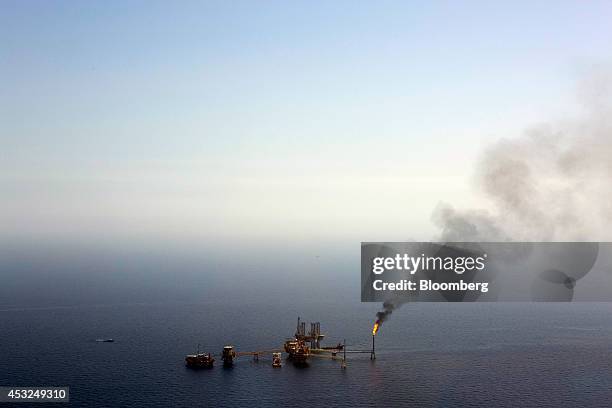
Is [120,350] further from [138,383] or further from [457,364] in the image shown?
[457,364]

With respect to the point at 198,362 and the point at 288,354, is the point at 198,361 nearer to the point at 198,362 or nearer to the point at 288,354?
the point at 198,362

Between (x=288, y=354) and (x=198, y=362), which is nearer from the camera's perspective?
(x=198, y=362)

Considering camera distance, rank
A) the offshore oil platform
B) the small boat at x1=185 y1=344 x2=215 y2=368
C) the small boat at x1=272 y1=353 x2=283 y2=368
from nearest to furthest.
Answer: the small boat at x1=185 y1=344 x2=215 y2=368
the offshore oil platform
the small boat at x1=272 y1=353 x2=283 y2=368

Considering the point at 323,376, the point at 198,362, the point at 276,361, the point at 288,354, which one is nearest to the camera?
the point at 323,376

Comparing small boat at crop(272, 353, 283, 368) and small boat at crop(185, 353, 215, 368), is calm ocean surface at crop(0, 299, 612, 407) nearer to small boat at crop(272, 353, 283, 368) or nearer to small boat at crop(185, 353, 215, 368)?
small boat at crop(272, 353, 283, 368)

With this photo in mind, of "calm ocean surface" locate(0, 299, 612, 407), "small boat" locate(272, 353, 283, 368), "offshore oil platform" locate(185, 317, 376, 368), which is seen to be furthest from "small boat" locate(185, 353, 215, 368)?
"small boat" locate(272, 353, 283, 368)

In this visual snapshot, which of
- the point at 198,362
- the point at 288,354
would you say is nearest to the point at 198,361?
the point at 198,362

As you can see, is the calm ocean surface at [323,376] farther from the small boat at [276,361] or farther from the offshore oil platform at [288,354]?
the offshore oil platform at [288,354]

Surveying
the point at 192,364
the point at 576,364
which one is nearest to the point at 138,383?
the point at 192,364

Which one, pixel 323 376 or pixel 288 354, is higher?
pixel 288 354

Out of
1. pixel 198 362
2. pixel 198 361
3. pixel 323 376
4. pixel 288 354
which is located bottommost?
pixel 323 376

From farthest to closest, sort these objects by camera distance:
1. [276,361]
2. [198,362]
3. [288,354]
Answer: [288,354]
[276,361]
[198,362]

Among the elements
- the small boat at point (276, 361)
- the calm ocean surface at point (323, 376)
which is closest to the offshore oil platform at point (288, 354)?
the small boat at point (276, 361)
